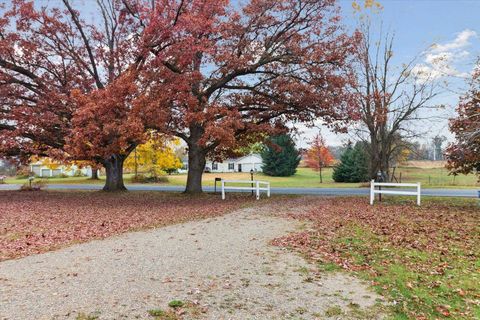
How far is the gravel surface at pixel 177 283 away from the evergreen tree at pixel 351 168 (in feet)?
119

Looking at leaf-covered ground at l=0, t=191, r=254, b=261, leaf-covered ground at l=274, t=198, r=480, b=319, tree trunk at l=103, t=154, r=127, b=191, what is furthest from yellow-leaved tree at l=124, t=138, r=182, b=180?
leaf-covered ground at l=274, t=198, r=480, b=319

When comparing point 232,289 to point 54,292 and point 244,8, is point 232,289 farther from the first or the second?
point 244,8

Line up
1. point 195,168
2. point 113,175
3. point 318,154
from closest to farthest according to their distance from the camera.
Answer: point 195,168
point 113,175
point 318,154

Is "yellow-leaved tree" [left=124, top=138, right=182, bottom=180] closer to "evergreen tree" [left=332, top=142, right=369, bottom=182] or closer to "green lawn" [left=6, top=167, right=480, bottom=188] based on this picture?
"green lawn" [left=6, top=167, right=480, bottom=188]

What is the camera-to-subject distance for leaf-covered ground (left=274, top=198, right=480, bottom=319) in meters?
4.86

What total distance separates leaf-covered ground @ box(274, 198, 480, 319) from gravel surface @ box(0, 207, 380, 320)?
0.48m

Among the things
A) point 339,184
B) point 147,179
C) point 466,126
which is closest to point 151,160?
point 147,179

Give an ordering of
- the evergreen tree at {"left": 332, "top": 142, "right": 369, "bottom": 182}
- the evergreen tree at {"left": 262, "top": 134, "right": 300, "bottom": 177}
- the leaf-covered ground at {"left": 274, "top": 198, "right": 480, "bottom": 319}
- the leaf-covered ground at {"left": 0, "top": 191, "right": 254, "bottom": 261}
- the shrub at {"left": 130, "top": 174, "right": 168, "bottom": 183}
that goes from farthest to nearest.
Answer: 1. the evergreen tree at {"left": 262, "top": 134, "right": 300, "bottom": 177}
2. the evergreen tree at {"left": 332, "top": 142, "right": 369, "bottom": 182}
3. the shrub at {"left": 130, "top": 174, "right": 168, "bottom": 183}
4. the leaf-covered ground at {"left": 0, "top": 191, "right": 254, "bottom": 261}
5. the leaf-covered ground at {"left": 274, "top": 198, "right": 480, "bottom": 319}

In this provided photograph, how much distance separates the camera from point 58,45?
21.4 m

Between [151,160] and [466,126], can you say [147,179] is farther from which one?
[466,126]

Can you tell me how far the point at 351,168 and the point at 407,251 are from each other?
3658 cm

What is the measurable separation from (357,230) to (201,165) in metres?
12.0

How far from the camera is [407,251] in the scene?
7.38m

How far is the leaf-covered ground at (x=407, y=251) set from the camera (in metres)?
4.86
